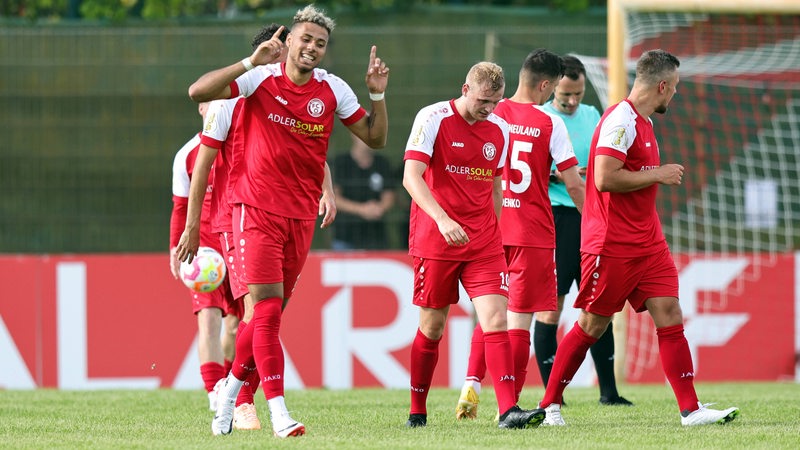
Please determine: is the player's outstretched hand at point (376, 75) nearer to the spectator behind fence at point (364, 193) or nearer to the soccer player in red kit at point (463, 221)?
the soccer player in red kit at point (463, 221)

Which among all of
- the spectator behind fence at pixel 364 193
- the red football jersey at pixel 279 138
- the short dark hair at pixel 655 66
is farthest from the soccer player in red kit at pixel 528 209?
the spectator behind fence at pixel 364 193

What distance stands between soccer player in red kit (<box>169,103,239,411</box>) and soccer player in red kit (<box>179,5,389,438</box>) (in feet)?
4.80

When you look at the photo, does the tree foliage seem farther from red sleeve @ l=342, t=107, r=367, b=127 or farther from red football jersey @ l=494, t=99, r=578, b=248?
red sleeve @ l=342, t=107, r=367, b=127

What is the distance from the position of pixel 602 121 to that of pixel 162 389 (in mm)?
6228

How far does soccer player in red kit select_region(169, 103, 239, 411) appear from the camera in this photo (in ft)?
A: 29.2

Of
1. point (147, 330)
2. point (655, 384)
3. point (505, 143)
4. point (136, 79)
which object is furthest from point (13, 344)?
point (505, 143)

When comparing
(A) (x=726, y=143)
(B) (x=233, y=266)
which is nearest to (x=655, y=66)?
(B) (x=233, y=266)

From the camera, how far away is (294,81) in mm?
7359

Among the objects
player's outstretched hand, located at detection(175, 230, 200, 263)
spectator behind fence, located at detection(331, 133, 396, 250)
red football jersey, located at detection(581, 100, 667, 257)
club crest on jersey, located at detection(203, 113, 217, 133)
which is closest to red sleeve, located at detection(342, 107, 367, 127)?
club crest on jersey, located at detection(203, 113, 217, 133)

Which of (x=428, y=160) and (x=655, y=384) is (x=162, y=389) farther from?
(x=428, y=160)

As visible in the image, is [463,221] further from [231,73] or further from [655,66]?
[231,73]

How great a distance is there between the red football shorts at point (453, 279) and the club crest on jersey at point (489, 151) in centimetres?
55

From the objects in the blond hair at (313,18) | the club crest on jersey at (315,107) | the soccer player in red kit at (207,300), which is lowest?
the soccer player in red kit at (207,300)

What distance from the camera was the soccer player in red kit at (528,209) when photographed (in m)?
8.33
